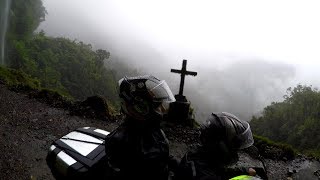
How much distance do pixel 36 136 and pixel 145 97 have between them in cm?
692

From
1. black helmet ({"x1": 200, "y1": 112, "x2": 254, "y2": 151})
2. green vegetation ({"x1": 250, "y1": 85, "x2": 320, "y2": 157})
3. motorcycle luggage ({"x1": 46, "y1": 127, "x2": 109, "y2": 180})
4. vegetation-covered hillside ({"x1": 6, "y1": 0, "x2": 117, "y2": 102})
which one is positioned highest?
black helmet ({"x1": 200, "y1": 112, "x2": 254, "y2": 151})

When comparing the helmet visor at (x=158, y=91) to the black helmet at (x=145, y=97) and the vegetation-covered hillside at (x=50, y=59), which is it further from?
the vegetation-covered hillside at (x=50, y=59)

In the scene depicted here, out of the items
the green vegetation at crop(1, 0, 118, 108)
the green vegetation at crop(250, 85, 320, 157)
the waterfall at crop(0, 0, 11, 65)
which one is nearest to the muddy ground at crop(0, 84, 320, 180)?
the green vegetation at crop(1, 0, 118, 108)

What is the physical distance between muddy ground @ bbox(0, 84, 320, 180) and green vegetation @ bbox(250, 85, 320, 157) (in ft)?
94.9

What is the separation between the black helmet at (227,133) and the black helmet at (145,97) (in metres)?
0.42

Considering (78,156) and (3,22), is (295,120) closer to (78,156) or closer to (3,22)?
(3,22)

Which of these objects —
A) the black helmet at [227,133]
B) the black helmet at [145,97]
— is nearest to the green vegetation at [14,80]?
the black helmet at [145,97]

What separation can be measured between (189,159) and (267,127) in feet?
139

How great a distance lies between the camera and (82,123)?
10.5 m

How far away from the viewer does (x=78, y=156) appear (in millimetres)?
3127

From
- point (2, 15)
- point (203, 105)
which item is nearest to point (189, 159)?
point (2, 15)

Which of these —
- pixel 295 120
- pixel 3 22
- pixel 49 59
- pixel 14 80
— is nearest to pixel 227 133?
pixel 14 80

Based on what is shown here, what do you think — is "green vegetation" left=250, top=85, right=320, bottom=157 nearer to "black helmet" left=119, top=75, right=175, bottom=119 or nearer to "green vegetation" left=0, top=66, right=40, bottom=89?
"green vegetation" left=0, top=66, right=40, bottom=89

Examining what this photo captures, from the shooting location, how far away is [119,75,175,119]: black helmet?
2.96 m
